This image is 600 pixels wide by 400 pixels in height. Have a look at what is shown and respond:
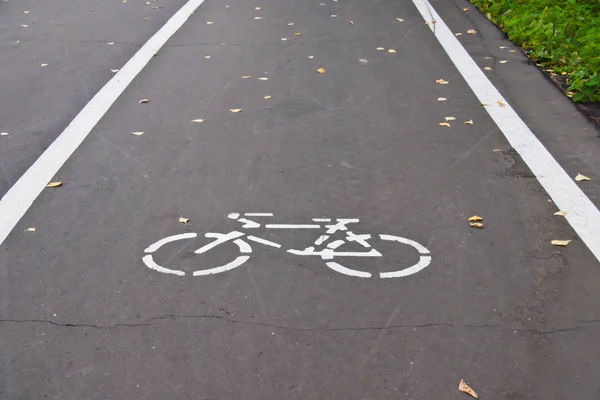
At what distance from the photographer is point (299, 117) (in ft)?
25.1

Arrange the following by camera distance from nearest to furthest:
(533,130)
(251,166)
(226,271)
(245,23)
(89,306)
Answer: (89,306) < (226,271) < (251,166) < (533,130) < (245,23)

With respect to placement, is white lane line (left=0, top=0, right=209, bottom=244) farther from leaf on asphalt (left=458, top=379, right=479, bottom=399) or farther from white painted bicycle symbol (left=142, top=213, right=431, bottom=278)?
A: leaf on asphalt (left=458, top=379, right=479, bottom=399)

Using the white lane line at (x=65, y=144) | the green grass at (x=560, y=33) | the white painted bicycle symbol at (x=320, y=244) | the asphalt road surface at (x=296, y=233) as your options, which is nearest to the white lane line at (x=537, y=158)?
the asphalt road surface at (x=296, y=233)

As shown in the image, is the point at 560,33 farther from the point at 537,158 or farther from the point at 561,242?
the point at 561,242

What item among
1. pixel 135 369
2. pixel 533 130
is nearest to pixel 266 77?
pixel 533 130

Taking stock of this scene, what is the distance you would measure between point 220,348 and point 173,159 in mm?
2862

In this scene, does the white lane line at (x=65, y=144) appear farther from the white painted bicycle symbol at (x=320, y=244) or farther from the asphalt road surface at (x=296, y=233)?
the white painted bicycle symbol at (x=320, y=244)

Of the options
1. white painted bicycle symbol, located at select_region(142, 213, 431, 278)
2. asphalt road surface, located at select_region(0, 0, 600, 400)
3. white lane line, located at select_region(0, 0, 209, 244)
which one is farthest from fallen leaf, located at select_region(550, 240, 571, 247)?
white lane line, located at select_region(0, 0, 209, 244)

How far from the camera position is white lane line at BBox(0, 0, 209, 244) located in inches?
231

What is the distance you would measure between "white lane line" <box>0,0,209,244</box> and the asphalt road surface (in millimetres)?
40

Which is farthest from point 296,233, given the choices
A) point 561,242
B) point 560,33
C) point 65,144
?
point 560,33

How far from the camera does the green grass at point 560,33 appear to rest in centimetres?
843

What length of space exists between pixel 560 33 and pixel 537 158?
415 cm

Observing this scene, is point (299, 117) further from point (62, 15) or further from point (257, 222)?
point (62, 15)
